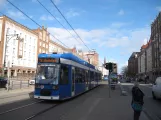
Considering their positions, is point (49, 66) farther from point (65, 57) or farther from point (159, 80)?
point (159, 80)

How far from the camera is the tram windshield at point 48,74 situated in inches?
567

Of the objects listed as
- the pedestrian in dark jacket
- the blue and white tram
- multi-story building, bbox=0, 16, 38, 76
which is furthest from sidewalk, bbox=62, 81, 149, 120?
multi-story building, bbox=0, 16, 38, 76

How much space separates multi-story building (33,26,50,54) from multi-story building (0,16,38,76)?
7.38 feet

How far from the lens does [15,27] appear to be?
6162 centimetres

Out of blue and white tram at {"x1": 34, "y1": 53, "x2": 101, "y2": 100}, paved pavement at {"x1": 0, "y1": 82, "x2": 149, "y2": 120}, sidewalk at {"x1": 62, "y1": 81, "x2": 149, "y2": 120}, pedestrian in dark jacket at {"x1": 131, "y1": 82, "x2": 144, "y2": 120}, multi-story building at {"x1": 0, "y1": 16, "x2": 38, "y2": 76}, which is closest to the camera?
pedestrian in dark jacket at {"x1": 131, "y1": 82, "x2": 144, "y2": 120}

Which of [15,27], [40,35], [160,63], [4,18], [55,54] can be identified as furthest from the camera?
[40,35]

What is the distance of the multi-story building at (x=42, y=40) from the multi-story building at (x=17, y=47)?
88.6 inches

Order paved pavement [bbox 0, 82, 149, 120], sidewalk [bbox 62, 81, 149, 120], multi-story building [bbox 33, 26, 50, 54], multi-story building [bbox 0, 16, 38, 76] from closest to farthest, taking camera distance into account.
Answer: paved pavement [bbox 0, 82, 149, 120] < sidewalk [bbox 62, 81, 149, 120] < multi-story building [bbox 0, 16, 38, 76] < multi-story building [bbox 33, 26, 50, 54]

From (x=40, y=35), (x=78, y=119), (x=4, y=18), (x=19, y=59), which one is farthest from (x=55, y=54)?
(x=40, y=35)

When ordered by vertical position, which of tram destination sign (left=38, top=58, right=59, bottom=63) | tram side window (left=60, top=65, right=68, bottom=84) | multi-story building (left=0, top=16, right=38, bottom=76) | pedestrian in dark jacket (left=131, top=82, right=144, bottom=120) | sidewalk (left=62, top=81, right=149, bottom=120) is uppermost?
multi-story building (left=0, top=16, right=38, bottom=76)

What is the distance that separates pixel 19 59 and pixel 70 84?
166 ft

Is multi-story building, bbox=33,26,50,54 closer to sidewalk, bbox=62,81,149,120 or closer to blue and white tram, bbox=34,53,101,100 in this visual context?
blue and white tram, bbox=34,53,101,100

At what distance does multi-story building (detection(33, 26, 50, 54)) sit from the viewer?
77.8 m

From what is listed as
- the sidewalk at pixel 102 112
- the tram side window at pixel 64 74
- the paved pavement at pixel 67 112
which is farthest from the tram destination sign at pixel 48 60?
the sidewalk at pixel 102 112
